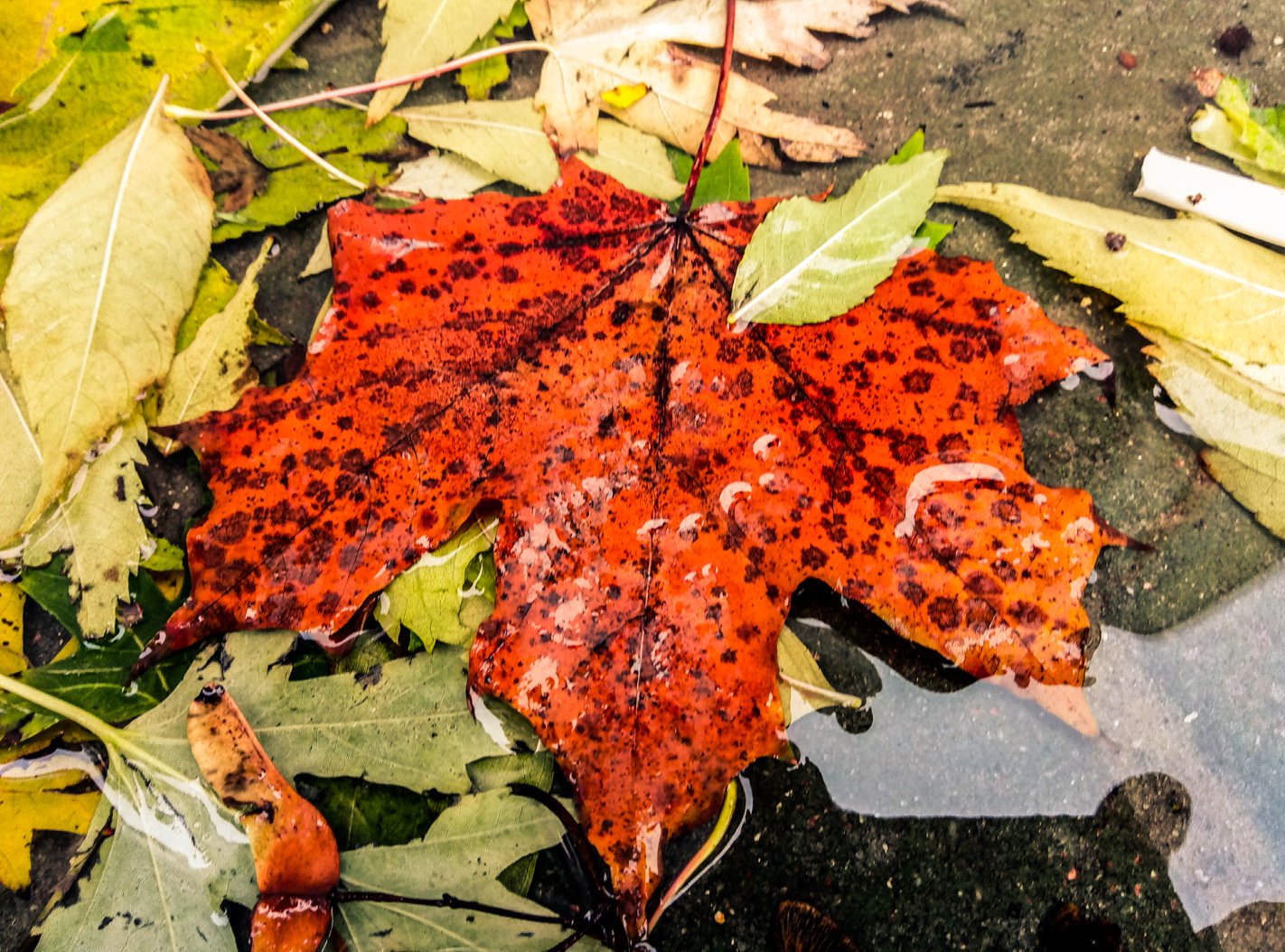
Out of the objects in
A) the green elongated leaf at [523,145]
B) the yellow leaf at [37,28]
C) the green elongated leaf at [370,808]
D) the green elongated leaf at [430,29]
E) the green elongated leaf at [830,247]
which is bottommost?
the green elongated leaf at [370,808]

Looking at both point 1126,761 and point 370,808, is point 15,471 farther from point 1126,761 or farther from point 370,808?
point 1126,761

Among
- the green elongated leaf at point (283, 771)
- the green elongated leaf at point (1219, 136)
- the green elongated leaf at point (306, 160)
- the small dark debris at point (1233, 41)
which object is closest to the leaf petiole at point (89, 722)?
the green elongated leaf at point (283, 771)

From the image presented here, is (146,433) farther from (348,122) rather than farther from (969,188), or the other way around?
(969,188)

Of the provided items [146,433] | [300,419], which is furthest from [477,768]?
[146,433]

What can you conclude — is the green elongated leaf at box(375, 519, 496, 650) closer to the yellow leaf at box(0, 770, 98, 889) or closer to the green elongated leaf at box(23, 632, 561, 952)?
the green elongated leaf at box(23, 632, 561, 952)

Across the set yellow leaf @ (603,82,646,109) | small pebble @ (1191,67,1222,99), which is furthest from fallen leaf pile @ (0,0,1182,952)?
small pebble @ (1191,67,1222,99)

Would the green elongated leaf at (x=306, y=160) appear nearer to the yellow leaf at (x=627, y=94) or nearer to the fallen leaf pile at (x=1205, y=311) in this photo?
the yellow leaf at (x=627, y=94)
